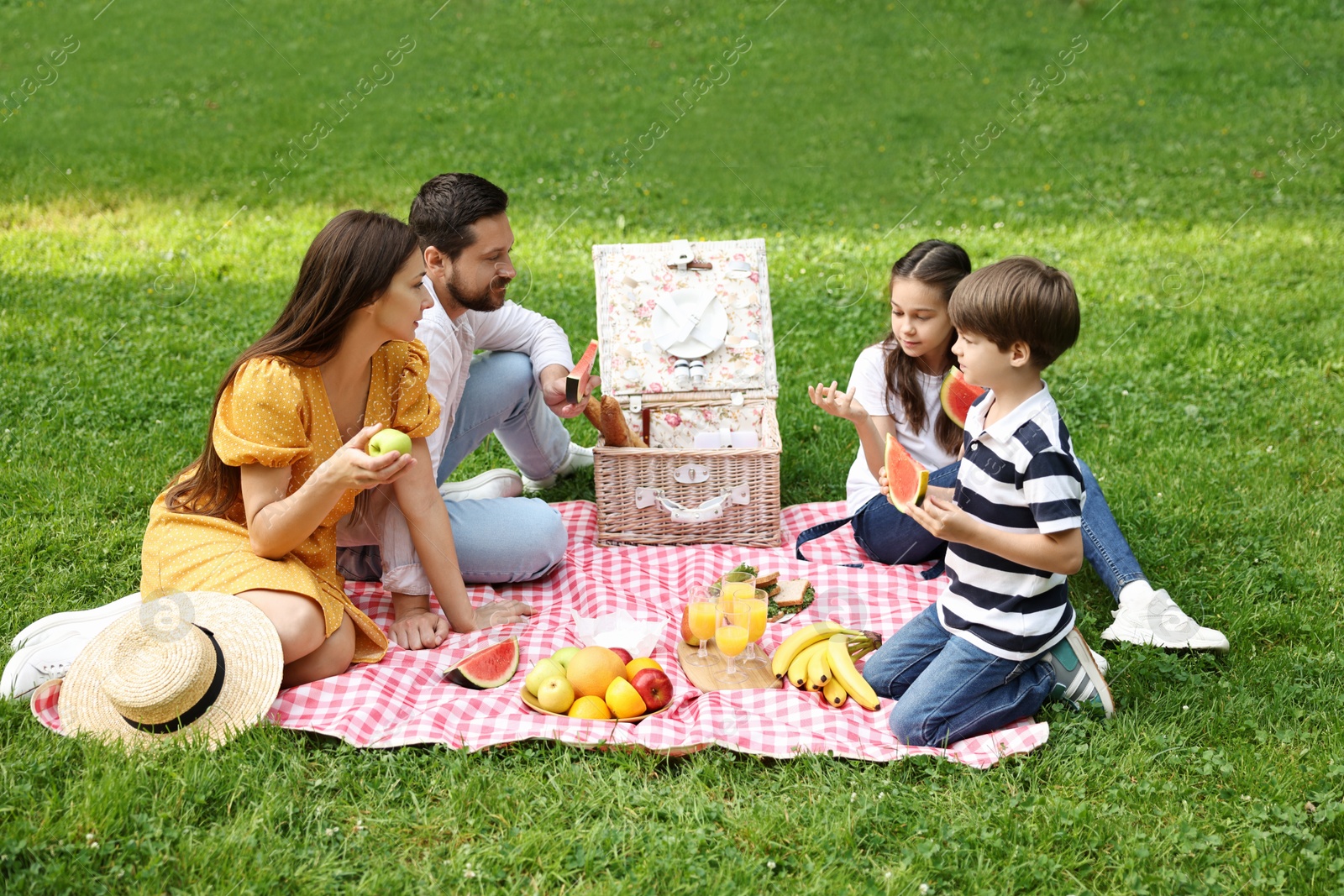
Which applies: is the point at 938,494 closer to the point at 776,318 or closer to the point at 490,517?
the point at 490,517

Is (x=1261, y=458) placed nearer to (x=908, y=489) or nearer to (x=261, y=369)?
(x=908, y=489)

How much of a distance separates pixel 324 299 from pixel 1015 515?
1999 millimetres

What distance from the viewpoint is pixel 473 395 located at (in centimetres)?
A: 434

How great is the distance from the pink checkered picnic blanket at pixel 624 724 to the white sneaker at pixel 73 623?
253 mm

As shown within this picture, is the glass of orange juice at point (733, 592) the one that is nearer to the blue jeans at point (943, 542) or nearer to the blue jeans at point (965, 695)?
the blue jeans at point (965, 695)

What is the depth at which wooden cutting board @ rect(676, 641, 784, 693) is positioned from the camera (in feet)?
11.1

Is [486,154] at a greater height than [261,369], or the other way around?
[486,154]

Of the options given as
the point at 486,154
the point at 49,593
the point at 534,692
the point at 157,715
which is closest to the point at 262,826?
the point at 157,715

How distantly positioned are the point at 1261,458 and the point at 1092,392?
0.96m

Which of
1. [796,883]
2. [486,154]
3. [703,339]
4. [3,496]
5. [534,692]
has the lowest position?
[796,883]

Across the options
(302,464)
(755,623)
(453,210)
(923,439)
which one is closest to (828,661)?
(755,623)

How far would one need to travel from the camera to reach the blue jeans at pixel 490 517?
370 centimetres

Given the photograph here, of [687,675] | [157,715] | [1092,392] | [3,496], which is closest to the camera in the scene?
[157,715]

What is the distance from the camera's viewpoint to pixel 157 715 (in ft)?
9.20
